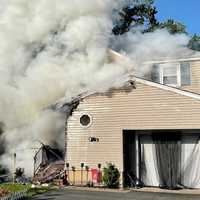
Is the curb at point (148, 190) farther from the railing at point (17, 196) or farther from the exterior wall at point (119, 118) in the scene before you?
the railing at point (17, 196)

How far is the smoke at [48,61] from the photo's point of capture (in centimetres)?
1945

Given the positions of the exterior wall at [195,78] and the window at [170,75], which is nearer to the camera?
the exterior wall at [195,78]

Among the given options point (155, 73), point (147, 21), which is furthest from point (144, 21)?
point (155, 73)

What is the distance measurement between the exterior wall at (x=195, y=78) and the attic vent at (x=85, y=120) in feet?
15.4

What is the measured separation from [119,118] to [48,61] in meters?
4.46

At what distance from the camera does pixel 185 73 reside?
2036 centimetres

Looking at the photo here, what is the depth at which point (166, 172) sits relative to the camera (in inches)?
712

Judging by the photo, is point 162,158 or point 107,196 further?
point 162,158

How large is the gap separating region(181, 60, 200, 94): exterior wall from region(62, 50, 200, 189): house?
2.27m

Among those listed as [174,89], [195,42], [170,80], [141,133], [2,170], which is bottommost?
[2,170]

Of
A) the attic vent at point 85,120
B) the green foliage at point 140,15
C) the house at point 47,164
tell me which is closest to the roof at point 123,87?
the attic vent at point 85,120

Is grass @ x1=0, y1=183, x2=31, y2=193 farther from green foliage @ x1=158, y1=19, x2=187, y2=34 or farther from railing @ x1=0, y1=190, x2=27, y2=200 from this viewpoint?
green foliage @ x1=158, y1=19, x2=187, y2=34

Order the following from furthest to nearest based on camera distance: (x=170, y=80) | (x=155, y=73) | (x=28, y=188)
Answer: (x=155, y=73) < (x=170, y=80) < (x=28, y=188)

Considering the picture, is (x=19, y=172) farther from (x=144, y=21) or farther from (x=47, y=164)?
(x=144, y=21)
